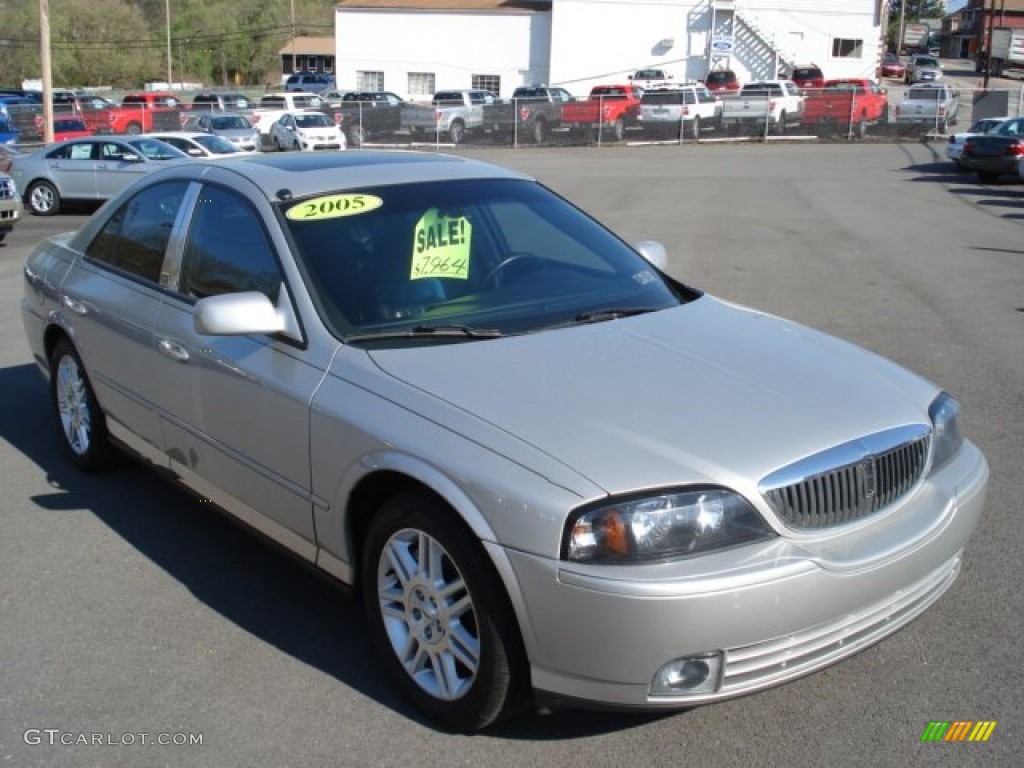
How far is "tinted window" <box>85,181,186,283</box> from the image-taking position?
16.0 feet

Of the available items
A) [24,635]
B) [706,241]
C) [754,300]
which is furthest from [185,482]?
[706,241]

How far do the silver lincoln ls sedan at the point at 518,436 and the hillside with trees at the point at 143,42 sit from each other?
85.9m

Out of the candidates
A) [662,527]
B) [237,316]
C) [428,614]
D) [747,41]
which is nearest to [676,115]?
[747,41]

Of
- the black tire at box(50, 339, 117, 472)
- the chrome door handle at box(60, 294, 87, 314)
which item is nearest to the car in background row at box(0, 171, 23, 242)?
the black tire at box(50, 339, 117, 472)

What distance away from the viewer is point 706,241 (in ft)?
49.6

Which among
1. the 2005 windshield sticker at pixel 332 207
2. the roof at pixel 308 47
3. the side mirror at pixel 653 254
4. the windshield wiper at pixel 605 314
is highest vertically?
the roof at pixel 308 47

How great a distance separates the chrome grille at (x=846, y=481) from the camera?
310cm

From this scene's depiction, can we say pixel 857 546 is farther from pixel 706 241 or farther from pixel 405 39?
pixel 405 39

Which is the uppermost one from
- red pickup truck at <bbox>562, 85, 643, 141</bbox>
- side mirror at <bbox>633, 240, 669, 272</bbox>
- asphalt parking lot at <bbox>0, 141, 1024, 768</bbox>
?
red pickup truck at <bbox>562, 85, 643, 141</bbox>

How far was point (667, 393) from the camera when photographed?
3.44 meters

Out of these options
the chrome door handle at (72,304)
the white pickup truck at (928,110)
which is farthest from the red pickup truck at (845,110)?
the chrome door handle at (72,304)

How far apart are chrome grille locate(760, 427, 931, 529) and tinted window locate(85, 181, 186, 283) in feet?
9.78

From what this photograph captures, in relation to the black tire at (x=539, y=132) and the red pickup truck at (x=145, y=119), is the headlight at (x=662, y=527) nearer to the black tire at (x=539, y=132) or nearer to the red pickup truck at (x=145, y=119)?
the black tire at (x=539, y=132)

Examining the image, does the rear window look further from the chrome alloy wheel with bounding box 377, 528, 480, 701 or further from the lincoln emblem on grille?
the chrome alloy wheel with bounding box 377, 528, 480, 701
